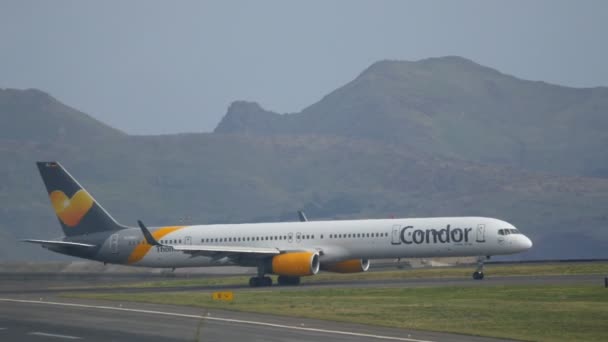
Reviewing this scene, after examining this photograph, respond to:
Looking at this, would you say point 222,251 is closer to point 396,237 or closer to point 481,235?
point 396,237

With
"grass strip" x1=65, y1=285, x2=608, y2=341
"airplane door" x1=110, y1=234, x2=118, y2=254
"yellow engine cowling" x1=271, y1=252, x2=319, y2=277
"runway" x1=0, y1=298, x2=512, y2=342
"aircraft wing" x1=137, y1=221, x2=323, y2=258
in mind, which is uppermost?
"airplane door" x1=110, y1=234, x2=118, y2=254

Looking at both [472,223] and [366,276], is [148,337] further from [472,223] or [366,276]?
[366,276]

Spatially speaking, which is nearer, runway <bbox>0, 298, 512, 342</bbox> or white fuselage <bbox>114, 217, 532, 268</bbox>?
runway <bbox>0, 298, 512, 342</bbox>

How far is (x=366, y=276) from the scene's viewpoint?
70438 mm

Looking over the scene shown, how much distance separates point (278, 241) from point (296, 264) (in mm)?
4310

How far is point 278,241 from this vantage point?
219 feet

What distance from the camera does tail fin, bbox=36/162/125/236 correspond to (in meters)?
70.4

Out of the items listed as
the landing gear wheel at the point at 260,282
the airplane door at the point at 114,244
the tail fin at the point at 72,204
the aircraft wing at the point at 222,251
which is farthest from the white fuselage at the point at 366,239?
the tail fin at the point at 72,204

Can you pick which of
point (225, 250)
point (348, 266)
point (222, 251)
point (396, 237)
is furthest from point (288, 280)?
point (396, 237)

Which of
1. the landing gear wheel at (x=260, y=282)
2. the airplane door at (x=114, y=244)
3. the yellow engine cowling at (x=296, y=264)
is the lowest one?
the landing gear wheel at (x=260, y=282)

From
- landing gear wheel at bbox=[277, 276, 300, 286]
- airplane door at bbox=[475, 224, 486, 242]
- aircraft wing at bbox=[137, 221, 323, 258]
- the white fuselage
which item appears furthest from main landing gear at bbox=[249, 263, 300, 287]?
airplane door at bbox=[475, 224, 486, 242]

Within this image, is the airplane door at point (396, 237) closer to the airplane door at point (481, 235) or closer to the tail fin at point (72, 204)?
the airplane door at point (481, 235)

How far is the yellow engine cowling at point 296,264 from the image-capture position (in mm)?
62344

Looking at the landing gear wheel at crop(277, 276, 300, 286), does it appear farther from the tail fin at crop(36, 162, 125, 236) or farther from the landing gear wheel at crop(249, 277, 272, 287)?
the tail fin at crop(36, 162, 125, 236)
